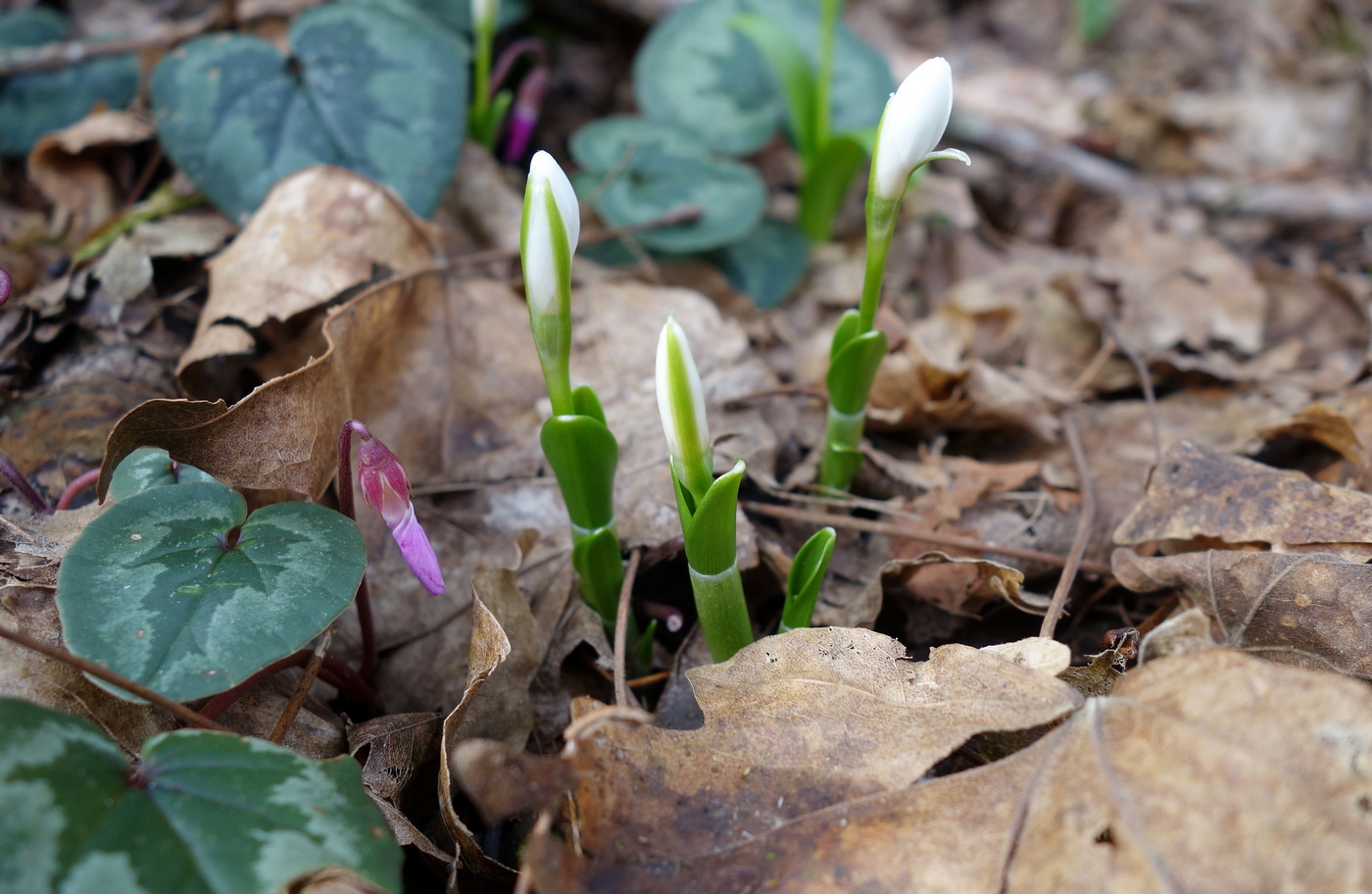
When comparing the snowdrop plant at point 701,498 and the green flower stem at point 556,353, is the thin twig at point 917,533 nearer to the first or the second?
the snowdrop plant at point 701,498

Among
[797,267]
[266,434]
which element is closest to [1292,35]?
[797,267]

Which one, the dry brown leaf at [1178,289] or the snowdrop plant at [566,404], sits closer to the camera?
the snowdrop plant at [566,404]

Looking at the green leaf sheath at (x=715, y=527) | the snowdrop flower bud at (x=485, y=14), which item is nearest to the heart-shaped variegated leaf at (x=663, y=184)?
the snowdrop flower bud at (x=485, y=14)

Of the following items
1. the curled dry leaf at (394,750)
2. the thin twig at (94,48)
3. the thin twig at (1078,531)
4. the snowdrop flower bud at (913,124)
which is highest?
the snowdrop flower bud at (913,124)

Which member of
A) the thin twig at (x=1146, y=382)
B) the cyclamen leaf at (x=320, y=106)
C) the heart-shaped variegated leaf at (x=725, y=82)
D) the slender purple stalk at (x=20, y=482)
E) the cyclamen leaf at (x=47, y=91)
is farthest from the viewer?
the heart-shaped variegated leaf at (x=725, y=82)

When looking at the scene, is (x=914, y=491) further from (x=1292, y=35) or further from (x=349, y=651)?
(x=1292, y=35)

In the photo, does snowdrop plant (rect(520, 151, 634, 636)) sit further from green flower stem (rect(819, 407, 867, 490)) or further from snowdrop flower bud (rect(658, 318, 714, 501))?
green flower stem (rect(819, 407, 867, 490))

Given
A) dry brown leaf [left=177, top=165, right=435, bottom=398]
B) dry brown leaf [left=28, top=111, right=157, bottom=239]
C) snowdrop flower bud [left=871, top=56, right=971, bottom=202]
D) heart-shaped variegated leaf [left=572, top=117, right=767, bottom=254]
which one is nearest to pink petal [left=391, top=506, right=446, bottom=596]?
dry brown leaf [left=177, top=165, right=435, bottom=398]
